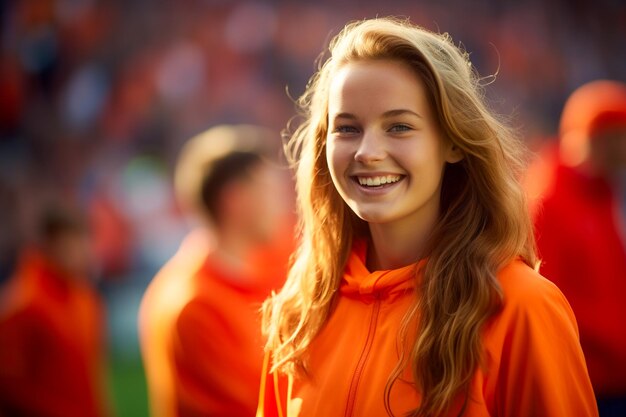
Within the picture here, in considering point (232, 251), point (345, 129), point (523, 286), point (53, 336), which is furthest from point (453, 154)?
point (53, 336)

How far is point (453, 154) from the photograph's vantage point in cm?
200

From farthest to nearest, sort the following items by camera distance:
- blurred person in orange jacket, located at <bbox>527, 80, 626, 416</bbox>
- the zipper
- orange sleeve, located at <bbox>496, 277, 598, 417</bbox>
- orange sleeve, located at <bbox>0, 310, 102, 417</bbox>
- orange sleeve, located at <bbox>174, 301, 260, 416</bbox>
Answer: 1. orange sleeve, located at <bbox>0, 310, 102, 417</bbox>
2. blurred person in orange jacket, located at <bbox>527, 80, 626, 416</bbox>
3. orange sleeve, located at <bbox>174, 301, 260, 416</bbox>
4. the zipper
5. orange sleeve, located at <bbox>496, 277, 598, 417</bbox>

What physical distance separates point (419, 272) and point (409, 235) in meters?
0.14

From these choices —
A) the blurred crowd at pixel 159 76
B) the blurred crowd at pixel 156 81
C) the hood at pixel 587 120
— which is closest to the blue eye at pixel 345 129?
the hood at pixel 587 120

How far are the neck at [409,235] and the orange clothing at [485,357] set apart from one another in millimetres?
82

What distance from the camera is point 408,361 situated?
72.3 inches

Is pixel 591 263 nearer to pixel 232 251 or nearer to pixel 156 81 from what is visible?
pixel 232 251

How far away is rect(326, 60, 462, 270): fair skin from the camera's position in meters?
1.92

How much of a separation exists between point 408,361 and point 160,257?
376 inches

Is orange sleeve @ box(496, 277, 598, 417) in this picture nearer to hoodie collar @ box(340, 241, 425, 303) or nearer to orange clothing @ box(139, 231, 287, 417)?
hoodie collar @ box(340, 241, 425, 303)

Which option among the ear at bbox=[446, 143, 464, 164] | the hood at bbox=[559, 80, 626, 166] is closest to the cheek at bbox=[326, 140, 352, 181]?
the ear at bbox=[446, 143, 464, 164]

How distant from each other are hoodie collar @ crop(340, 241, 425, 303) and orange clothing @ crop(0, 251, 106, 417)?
3.10 meters

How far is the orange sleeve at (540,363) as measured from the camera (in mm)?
1695

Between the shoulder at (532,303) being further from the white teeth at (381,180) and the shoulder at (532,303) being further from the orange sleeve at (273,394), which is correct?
the orange sleeve at (273,394)
